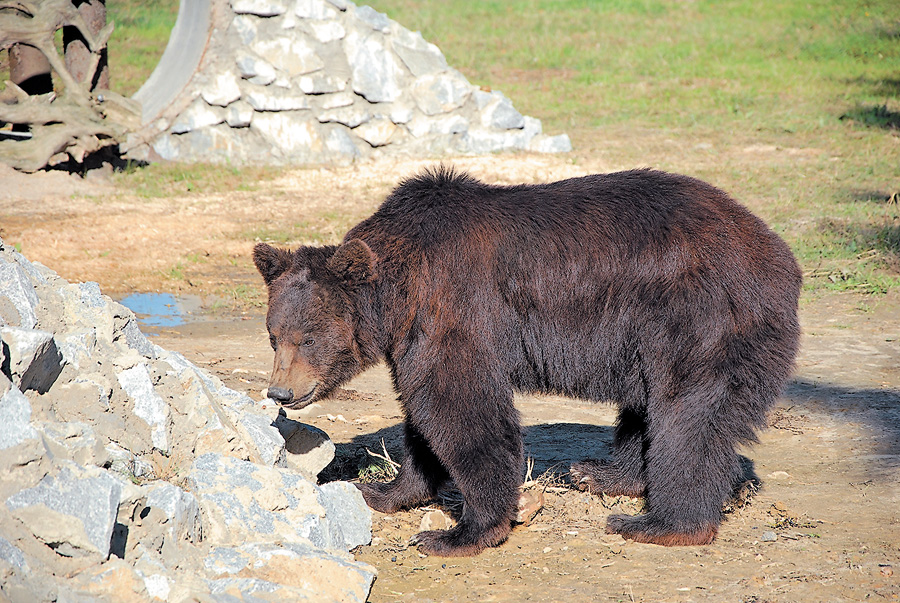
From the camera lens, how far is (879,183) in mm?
12609

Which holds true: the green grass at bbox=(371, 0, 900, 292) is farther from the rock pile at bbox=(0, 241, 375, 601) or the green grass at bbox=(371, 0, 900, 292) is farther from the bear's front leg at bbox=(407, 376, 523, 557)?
the rock pile at bbox=(0, 241, 375, 601)

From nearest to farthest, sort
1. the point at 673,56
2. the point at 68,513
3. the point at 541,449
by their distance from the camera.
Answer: the point at 68,513
the point at 541,449
the point at 673,56

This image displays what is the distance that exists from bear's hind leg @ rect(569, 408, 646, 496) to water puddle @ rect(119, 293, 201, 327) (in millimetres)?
4561

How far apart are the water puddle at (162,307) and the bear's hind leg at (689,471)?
210 inches

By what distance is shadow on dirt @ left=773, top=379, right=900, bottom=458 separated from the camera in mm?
5990

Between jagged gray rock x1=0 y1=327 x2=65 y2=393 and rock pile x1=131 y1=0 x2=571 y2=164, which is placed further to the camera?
rock pile x1=131 y1=0 x2=571 y2=164

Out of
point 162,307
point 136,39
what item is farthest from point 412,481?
point 136,39

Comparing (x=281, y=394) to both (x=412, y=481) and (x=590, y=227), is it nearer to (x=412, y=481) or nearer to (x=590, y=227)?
(x=412, y=481)

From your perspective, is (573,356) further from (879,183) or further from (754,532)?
(879,183)

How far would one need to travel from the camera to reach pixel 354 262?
465 centimetres

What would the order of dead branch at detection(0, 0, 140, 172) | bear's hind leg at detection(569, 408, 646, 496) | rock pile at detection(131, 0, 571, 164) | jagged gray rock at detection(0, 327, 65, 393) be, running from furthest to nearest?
rock pile at detection(131, 0, 571, 164), dead branch at detection(0, 0, 140, 172), bear's hind leg at detection(569, 408, 646, 496), jagged gray rock at detection(0, 327, 65, 393)

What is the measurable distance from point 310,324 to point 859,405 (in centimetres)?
421

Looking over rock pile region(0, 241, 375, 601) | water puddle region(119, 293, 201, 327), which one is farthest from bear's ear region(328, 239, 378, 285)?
water puddle region(119, 293, 201, 327)

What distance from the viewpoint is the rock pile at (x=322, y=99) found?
1409 cm
